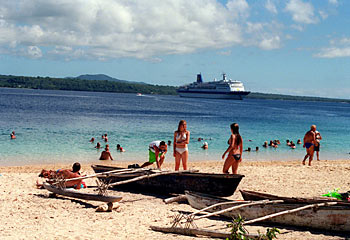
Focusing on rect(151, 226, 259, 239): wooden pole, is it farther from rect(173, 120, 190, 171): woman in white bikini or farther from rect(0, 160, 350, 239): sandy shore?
rect(173, 120, 190, 171): woman in white bikini

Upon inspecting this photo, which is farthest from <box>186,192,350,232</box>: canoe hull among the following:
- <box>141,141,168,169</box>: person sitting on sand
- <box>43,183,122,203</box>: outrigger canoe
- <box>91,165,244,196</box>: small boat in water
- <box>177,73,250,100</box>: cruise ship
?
<box>177,73,250,100</box>: cruise ship

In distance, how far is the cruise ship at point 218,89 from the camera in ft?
424

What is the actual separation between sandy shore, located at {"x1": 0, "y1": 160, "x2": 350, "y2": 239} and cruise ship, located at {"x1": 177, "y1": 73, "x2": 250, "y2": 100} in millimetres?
117302

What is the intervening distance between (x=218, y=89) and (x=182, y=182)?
400 ft

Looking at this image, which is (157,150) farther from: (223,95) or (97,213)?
(223,95)

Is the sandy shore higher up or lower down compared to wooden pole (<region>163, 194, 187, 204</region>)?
lower down

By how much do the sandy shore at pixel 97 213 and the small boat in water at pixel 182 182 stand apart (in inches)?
16.7

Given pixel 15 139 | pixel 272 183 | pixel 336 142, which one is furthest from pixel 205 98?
pixel 272 183

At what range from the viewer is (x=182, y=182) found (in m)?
10.2

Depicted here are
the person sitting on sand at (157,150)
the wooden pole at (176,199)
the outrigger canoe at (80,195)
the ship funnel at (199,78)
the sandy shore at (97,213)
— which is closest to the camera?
the sandy shore at (97,213)

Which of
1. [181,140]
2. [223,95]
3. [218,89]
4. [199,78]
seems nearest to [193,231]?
[181,140]

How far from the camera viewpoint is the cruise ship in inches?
5084

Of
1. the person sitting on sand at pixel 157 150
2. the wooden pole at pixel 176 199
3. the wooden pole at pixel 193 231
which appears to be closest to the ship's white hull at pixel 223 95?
the person sitting on sand at pixel 157 150

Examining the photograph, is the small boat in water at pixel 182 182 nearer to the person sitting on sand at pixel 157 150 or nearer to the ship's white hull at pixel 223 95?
the person sitting on sand at pixel 157 150
